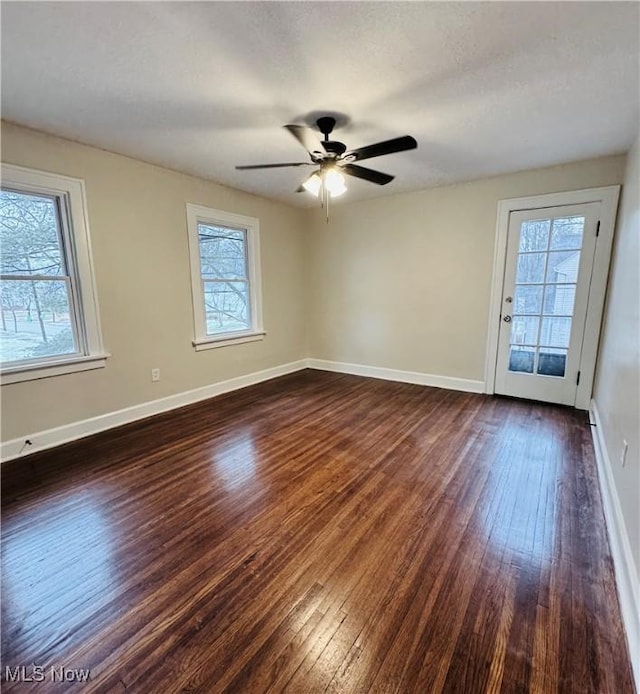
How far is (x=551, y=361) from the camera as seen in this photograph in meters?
3.64

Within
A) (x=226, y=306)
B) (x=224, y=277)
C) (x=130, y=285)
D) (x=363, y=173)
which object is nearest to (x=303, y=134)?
(x=363, y=173)

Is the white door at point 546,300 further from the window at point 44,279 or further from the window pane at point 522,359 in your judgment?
the window at point 44,279

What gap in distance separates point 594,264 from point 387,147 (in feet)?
8.39

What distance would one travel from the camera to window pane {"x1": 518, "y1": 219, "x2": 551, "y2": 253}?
3561mm

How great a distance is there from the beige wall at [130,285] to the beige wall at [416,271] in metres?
1.47

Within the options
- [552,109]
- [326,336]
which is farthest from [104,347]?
[552,109]

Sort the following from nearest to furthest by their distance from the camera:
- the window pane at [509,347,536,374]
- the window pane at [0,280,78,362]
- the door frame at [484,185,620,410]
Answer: the window pane at [0,280,78,362]
the door frame at [484,185,620,410]
the window pane at [509,347,536,374]

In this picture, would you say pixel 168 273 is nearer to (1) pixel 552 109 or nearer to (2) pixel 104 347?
(2) pixel 104 347

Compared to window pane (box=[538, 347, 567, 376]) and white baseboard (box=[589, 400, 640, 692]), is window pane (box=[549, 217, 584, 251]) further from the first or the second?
white baseboard (box=[589, 400, 640, 692])

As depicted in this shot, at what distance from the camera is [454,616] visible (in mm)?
1355

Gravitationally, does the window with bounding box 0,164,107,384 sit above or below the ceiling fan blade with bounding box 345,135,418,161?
below

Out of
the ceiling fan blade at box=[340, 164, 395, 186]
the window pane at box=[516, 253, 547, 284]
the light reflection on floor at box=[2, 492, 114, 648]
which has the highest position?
the ceiling fan blade at box=[340, 164, 395, 186]

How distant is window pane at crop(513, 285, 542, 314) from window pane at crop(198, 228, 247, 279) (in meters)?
3.32

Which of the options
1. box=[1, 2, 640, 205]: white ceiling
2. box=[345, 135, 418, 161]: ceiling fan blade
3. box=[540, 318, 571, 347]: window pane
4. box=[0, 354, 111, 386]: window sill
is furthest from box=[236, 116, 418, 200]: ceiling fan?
box=[540, 318, 571, 347]: window pane
